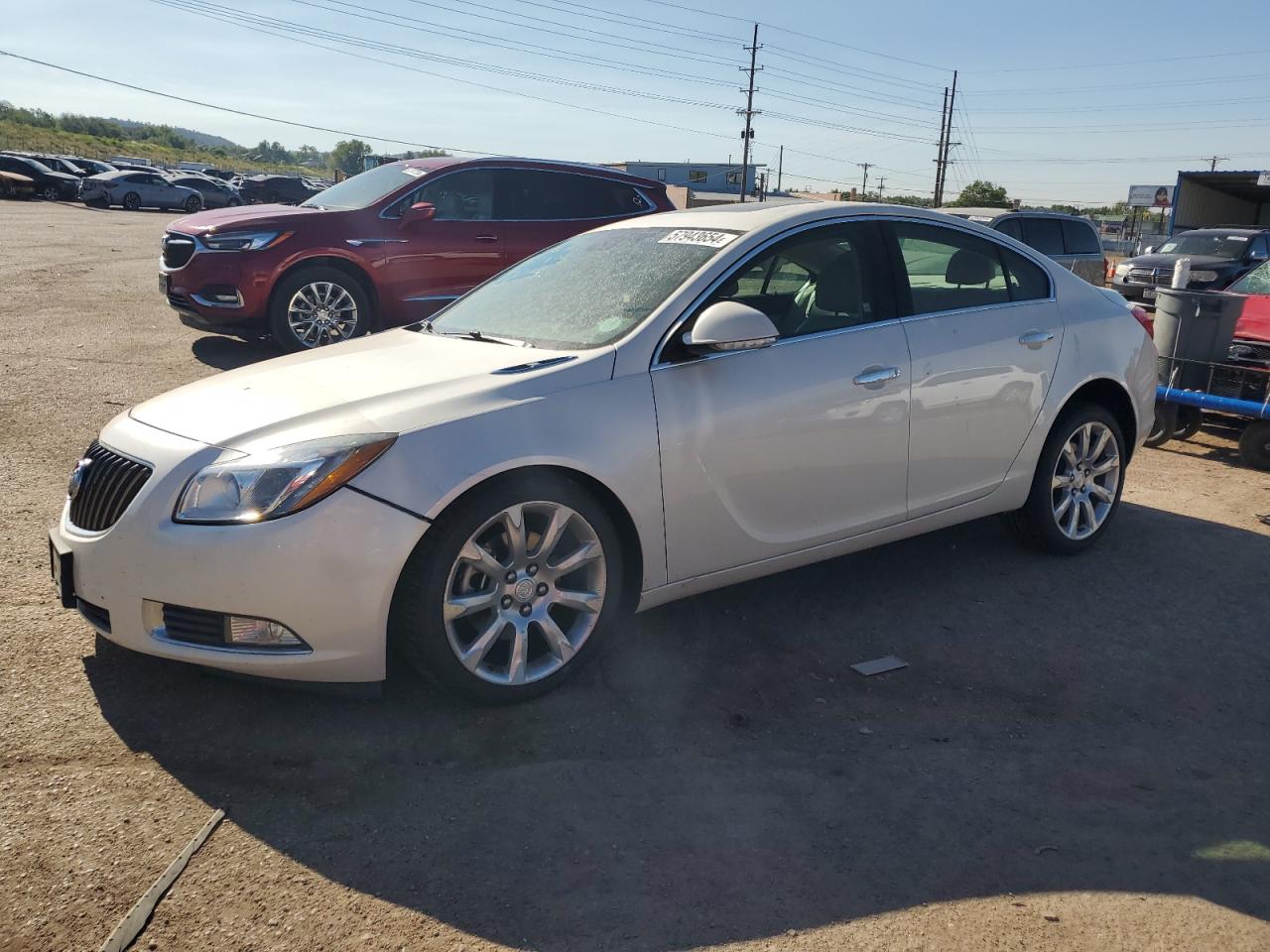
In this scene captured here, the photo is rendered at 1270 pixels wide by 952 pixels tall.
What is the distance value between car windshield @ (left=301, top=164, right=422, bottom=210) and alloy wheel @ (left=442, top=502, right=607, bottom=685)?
22.0ft

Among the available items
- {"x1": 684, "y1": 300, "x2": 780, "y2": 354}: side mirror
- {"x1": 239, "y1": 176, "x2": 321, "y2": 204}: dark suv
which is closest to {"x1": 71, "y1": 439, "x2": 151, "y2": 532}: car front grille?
{"x1": 684, "y1": 300, "x2": 780, "y2": 354}: side mirror

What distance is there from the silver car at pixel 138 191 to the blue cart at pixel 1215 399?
38820 mm

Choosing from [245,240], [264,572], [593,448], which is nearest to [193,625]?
[264,572]

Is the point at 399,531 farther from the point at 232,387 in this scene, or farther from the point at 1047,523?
the point at 1047,523

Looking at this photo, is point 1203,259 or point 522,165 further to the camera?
point 1203,259

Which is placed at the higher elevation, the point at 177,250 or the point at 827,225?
the point at 827,225

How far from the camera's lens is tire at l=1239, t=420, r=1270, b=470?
7.50 m

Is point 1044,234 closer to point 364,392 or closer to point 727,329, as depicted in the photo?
point 727,329

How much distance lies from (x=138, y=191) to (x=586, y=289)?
4261 cm

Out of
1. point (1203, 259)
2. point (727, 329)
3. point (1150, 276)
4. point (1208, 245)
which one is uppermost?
point (1208, 245)

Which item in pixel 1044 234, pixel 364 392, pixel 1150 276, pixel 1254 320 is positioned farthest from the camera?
pixel 1150 276

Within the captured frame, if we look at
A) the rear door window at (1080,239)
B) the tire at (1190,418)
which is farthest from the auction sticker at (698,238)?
the rear door window at (1080,239)

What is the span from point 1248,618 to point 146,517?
4.39m

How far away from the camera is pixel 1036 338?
5.03 m
